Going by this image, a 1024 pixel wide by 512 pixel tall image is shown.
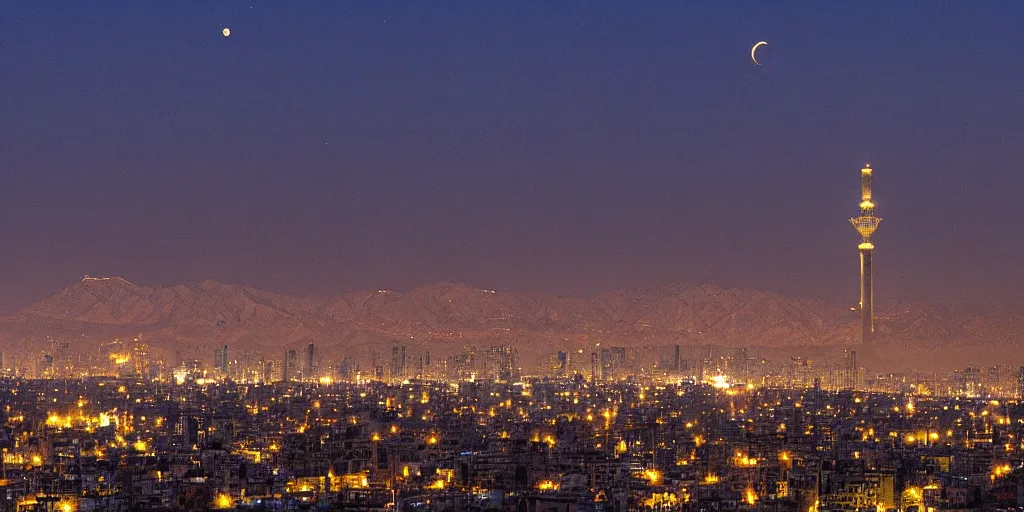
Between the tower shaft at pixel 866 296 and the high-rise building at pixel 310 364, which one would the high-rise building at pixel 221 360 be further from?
the tower shaft at pixel 866 296

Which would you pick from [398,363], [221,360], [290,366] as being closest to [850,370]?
[398,363]

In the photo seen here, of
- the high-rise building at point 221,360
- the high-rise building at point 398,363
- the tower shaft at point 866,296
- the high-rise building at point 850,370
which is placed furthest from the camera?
the high-rise building at point 398,363

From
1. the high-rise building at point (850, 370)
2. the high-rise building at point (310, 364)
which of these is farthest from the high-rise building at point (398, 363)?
the high-rise building at point (850, 370)

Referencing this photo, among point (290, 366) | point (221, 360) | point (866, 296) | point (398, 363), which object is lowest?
point (290, 366)

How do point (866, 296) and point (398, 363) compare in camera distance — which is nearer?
point (866, 296)

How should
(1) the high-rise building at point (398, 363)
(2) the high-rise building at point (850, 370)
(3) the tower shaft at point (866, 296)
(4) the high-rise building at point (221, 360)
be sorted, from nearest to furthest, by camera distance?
(2) the high-rise building at point (850, 370), (3) the tower shaft at point (866, 296), (4) the high-rise building at point (221, 360), (1) the high-rise building at point (398, 363)

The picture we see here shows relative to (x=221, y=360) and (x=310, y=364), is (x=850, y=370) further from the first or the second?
(x=221, y=360)

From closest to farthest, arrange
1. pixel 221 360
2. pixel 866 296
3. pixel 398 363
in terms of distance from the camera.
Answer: pixel 866 296 → pixel 221 360 → pixel 398 363

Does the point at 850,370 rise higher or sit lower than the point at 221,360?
lower

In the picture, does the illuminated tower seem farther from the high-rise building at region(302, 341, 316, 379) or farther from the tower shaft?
the high-rise building at region(302, 341, 316, 379)
